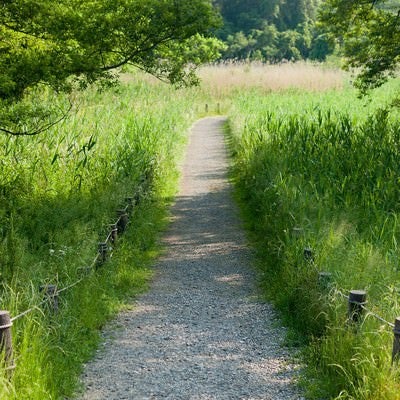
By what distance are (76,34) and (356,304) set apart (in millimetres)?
4530

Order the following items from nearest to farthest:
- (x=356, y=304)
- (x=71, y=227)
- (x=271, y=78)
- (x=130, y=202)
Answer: (x=356, y=304) → (x=71, y=227) → (x=130, y=202) → (x=271, y=78)

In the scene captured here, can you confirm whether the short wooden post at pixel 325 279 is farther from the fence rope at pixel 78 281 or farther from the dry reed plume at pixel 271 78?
the dry reed plume at pixel 271 78

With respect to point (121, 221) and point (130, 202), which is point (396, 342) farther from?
point (130, 202)

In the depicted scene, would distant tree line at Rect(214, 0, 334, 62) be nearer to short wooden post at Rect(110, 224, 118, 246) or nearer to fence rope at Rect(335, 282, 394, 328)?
short wooden post at Rect(110, 224, 118, 246)

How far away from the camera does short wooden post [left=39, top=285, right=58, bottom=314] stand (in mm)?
4512

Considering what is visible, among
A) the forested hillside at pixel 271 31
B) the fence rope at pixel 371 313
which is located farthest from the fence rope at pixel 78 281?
the forested hillside at pixel 271 31

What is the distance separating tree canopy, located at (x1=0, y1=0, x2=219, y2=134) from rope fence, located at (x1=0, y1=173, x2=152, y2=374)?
5.23ft

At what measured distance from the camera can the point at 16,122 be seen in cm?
671

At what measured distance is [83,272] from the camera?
5.68 meters

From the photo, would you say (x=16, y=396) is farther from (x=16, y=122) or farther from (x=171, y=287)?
(x=16, y=122)

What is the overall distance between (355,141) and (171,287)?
4.56 meters

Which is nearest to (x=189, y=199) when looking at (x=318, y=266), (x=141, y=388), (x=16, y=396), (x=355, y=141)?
(x=355, y=141)

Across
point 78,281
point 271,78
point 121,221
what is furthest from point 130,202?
point 271,78

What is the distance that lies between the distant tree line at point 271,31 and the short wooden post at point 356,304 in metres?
40.0
